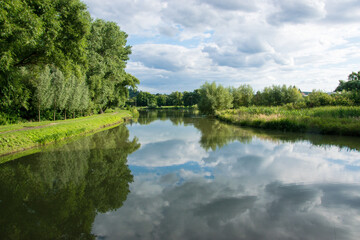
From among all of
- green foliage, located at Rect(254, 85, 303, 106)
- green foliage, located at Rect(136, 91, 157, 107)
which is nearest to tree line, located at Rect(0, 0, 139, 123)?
green foliage, located at Rect(254, 85, 303, 106)

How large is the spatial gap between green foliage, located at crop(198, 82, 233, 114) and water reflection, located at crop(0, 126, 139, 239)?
116ft

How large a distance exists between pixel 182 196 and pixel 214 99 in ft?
129

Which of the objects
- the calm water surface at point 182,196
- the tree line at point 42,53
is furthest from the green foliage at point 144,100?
the calm water surface at point 182,196

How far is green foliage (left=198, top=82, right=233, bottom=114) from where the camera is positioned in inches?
1781

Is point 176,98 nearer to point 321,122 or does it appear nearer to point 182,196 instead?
point 321,122

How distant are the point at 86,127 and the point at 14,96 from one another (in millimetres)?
6309

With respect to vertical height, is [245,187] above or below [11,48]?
below

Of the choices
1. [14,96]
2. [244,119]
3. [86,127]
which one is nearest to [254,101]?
[244,119]

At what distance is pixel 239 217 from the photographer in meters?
5.16

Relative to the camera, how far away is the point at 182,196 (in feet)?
21.1

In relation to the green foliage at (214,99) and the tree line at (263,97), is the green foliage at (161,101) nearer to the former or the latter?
the tree line at (263,97)

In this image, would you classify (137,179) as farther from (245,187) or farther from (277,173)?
(277,173)

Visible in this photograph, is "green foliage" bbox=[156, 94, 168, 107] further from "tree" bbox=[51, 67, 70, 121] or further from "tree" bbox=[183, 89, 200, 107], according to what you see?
"tree" bbox=[51, 67, 70, 121]

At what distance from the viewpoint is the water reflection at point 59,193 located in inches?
186
